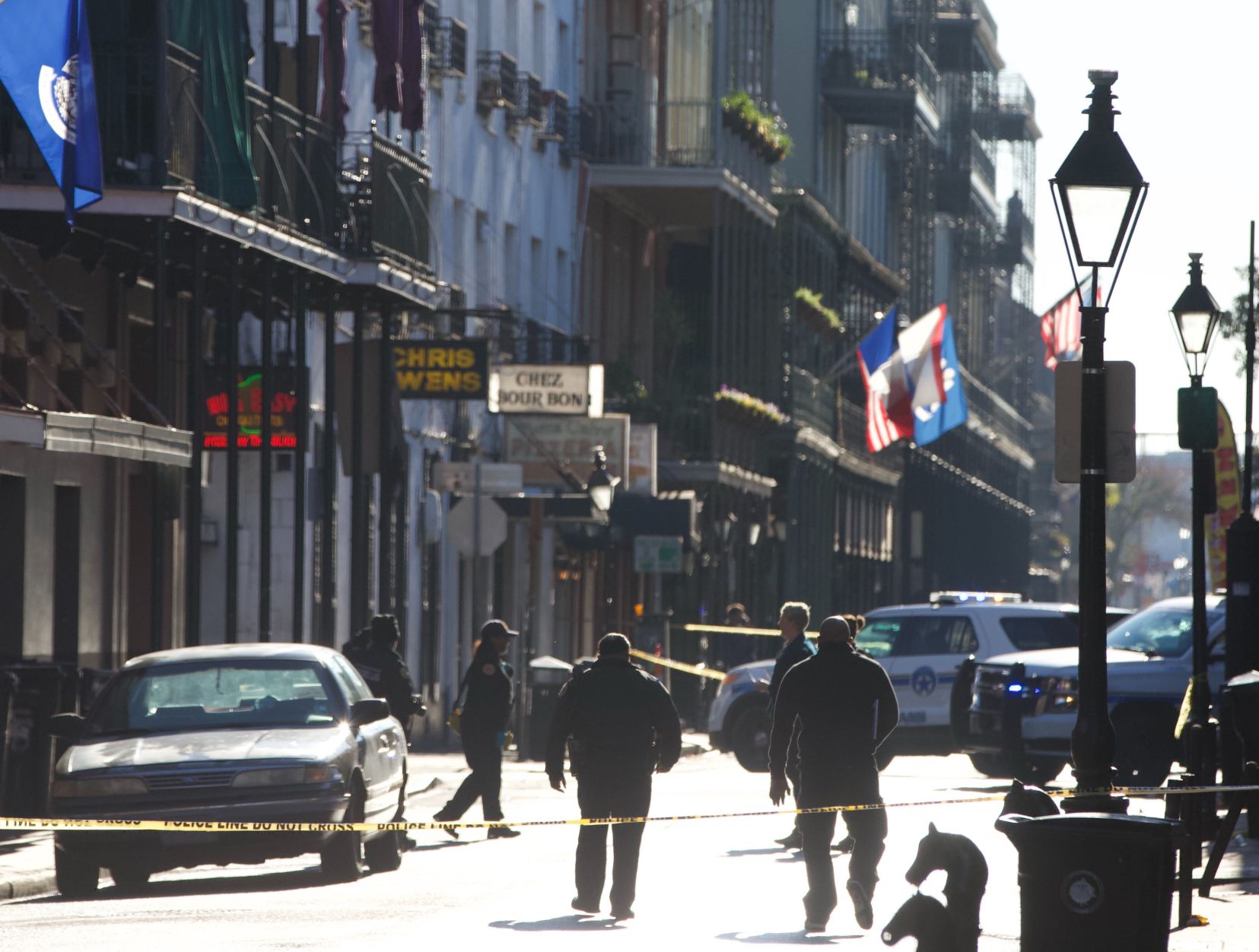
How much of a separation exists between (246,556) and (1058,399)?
65.7 ft

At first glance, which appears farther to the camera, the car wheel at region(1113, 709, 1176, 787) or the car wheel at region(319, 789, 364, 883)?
the car wheel at region(1113, 709, 1176, 787)

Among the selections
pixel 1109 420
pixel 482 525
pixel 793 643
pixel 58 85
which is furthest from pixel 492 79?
pixel 1109 420

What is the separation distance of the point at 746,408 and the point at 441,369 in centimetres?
1595

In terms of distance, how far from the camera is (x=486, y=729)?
22188mm

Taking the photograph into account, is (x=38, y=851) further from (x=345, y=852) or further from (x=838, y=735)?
(x=838, y=735)

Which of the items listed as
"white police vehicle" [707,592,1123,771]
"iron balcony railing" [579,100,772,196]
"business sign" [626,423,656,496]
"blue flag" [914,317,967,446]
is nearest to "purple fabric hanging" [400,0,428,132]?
"white police vehicle" [707,592,1123,771]

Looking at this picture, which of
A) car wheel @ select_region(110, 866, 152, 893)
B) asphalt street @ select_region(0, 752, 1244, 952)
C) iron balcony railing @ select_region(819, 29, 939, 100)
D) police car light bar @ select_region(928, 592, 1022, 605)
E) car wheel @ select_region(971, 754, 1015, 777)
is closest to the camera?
asphalt street @ select_region(0, 752, 1244, 952)

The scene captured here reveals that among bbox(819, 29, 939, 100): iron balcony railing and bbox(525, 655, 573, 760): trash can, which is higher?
bbox(819, 29, 939, 100): iron balcony railing

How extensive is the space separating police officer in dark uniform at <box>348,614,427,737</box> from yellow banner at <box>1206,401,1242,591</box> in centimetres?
1048

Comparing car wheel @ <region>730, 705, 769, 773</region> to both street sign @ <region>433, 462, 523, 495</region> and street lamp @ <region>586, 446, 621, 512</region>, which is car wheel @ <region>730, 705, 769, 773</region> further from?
street lamp @ <region>586, 446, 621, 512</region>

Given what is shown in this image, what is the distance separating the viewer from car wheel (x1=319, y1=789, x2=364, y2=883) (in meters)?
17.5

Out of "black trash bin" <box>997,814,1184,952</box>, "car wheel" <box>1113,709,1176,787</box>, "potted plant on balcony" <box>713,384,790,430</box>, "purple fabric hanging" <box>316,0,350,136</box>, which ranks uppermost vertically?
"purple fabric hanging" <box>316,0,350,136</box>

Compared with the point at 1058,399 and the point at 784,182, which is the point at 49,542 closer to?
the point at 1058,399

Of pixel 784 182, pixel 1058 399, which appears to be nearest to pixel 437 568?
pixel 784 182
